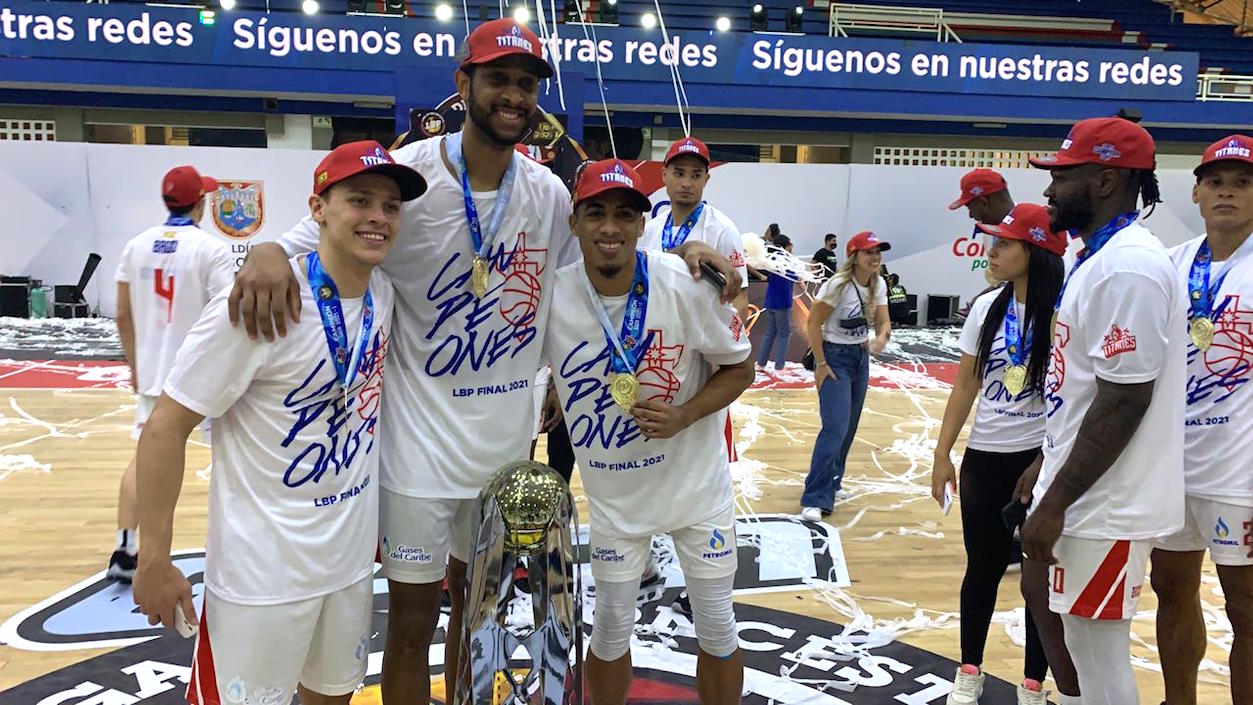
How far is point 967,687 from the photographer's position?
2678mm

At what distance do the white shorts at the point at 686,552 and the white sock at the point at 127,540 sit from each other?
2.51 metres

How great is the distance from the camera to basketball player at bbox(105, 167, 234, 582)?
3.42 metres

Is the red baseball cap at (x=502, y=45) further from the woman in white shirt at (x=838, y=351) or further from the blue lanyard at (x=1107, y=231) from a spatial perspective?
the woman in white shirt at (x=838, y=351)

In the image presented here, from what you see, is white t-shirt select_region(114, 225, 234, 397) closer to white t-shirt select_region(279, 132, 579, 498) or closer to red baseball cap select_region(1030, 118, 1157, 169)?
white t-shirt select_region(279, 132, 579, 498)

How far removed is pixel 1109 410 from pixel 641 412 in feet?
3.43

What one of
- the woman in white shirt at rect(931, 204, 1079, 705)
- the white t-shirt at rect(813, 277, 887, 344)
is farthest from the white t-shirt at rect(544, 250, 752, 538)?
the white t-shirt at rect(813, 277, 887, 344)

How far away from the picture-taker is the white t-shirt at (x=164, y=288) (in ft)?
11.2

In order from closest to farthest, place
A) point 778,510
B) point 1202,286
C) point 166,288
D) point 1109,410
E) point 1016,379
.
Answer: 1. point 1109,410
2. point 1202,286
3. point 1016,379
4. point 166,288
5. point 778,510

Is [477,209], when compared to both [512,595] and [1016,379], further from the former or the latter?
[1016,379]

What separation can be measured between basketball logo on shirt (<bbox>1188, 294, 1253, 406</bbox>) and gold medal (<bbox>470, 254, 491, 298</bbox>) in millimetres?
2051

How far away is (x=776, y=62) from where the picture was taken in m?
13.1

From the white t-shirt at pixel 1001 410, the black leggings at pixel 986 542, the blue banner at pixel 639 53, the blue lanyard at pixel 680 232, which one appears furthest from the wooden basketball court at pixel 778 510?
the blue banner at pixel 639 53

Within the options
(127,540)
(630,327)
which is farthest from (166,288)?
(630,327)

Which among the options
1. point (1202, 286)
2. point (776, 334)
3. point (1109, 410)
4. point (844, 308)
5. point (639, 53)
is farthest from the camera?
point (639, 53)
